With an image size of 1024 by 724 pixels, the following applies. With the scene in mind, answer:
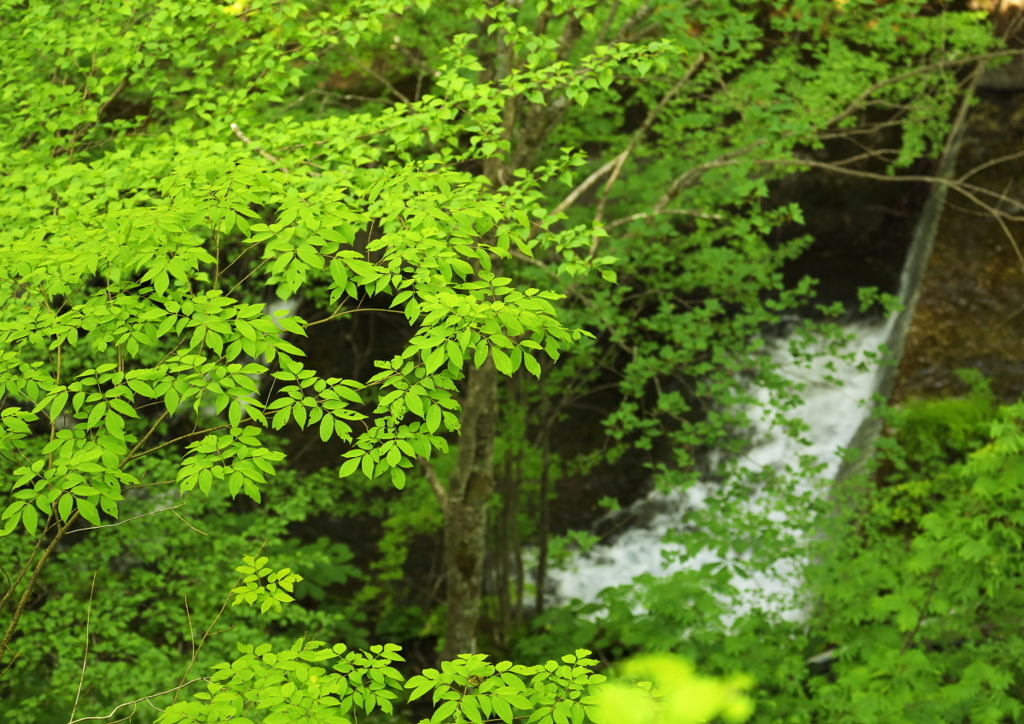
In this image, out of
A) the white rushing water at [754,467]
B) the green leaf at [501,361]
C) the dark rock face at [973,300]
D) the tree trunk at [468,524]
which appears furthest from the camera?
the white rushing water at [754,467]

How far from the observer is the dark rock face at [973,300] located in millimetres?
10367

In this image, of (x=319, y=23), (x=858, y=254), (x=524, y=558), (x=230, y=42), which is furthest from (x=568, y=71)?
(x=858, y=254)

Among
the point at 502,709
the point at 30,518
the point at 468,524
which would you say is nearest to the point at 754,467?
the point at 468,524

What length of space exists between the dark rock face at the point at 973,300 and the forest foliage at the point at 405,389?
682 mm

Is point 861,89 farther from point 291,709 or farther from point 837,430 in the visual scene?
point 291,709

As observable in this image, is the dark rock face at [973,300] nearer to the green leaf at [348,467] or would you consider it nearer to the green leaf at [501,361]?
the green leaf at [501,361]

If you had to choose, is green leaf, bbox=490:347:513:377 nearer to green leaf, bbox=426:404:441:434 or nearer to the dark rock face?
green leaf, bbox=426:404:441:434

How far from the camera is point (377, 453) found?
118 inches

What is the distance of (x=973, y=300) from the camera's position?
11336 millimetres

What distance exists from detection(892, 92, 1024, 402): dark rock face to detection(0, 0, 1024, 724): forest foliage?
2.24 ft

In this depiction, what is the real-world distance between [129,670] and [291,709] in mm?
4092

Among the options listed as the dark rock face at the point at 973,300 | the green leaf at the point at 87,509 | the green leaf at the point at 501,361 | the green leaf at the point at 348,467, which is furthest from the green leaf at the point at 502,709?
the dark rock face at the point at 973,300

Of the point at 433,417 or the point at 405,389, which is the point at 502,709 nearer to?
the point at 433,417

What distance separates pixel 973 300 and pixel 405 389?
35.6 feet
